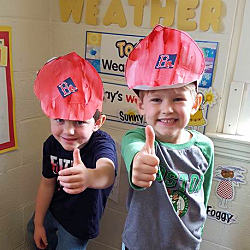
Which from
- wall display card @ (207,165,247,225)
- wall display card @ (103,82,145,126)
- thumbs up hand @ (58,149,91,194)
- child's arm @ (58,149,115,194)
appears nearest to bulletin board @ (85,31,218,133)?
wall display card @ (103,82,145,126)

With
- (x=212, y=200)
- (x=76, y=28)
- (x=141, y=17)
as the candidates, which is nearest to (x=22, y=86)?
(x=76, y=28)

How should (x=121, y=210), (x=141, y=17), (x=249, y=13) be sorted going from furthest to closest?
(x=121, y=210) → (x=141, y=17) → (x=249, y=13)

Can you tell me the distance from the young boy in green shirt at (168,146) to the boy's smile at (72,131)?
0.13 metres

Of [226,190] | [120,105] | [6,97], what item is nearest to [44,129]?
[6,97]

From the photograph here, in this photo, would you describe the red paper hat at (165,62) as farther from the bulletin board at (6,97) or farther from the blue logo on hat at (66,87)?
the bulletin board at (6,97)

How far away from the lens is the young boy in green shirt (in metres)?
0.89

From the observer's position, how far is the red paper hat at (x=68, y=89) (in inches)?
37.4

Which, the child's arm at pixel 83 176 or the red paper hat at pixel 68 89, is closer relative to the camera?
the child's arm at pixel 83 176

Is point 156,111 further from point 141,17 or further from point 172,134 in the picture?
point 141,17

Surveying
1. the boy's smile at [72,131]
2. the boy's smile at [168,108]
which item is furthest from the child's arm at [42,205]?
the boy's smile at [168,108]

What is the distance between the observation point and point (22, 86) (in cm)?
133

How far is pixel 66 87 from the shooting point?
0.95 meters

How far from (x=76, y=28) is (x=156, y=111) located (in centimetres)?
64

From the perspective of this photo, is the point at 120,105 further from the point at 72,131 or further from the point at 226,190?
the point at 226,190
